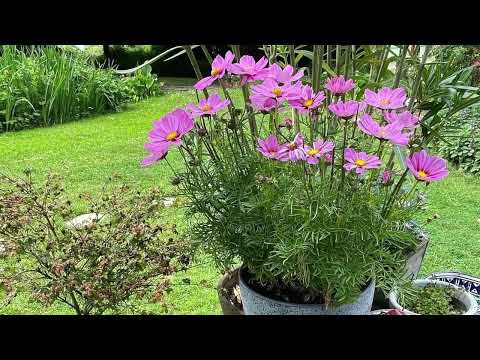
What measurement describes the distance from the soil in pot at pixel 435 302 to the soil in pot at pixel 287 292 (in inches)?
20.3

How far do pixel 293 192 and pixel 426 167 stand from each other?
212 millimetres

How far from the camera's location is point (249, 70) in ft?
2.99

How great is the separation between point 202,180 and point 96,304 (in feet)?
1.27

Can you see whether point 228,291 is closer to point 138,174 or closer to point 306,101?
point 306,101

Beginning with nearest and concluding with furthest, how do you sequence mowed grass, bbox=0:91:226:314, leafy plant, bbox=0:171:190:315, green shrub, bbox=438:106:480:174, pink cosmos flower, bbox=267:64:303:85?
pink cosmos flower, bbox=267:64:303:85, leafy plant, bbox=0:171:190:315, mowed grass, bbox=0:91:226:314, green shrub, bbox=438:106:480:174

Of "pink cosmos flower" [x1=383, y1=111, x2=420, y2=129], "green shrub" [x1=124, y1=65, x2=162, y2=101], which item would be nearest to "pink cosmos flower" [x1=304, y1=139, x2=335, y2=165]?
"pink cosmos flower" [x1=383, y1=111, x2=420, y2=129]

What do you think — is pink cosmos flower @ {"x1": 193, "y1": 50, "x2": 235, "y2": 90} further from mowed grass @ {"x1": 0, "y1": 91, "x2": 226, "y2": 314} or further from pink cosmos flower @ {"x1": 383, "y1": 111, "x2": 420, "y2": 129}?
mowed grass @ {"x1": 0, "y1": 91, "x2": 226, "y2": 314}

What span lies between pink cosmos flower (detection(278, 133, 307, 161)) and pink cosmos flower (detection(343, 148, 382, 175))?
0.07 m

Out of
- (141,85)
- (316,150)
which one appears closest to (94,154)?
(141,85)

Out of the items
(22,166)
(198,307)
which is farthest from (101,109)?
(198,307)

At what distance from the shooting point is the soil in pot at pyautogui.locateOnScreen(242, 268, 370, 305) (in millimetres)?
1007
